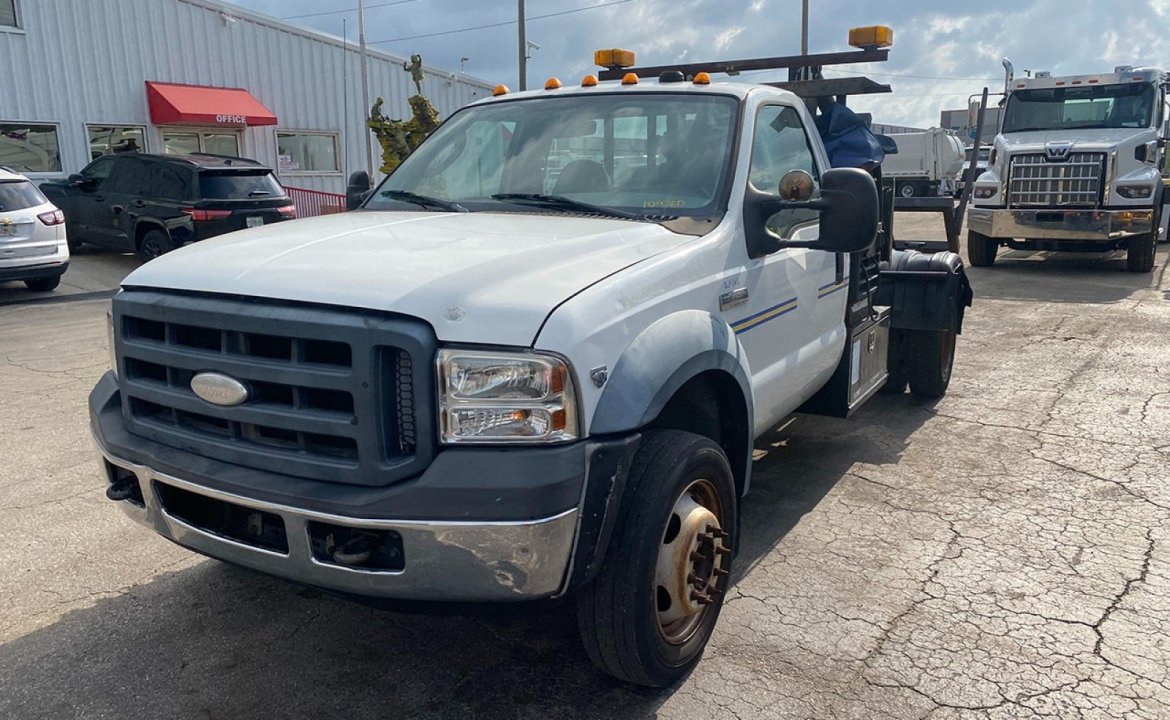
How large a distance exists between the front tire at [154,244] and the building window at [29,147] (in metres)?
5.21

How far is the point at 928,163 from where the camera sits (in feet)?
93.6

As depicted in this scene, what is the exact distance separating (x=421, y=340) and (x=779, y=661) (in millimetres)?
1731

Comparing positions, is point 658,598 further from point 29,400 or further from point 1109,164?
point 1109,164

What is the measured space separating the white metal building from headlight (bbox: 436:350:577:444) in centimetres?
1791

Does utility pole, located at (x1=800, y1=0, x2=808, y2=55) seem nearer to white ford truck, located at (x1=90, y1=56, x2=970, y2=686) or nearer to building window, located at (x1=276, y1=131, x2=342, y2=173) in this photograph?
building window, located at (x1=276, y1=131, x2=342, y2=173)

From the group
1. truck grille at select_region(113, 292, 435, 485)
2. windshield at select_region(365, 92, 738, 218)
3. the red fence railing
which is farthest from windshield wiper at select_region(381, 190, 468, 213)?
the red fence railing

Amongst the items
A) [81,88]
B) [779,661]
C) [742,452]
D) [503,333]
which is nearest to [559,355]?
[503,333]

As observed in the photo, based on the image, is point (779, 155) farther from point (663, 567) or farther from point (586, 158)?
point (663, 567)

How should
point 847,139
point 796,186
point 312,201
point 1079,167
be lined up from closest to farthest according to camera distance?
point 796,186
point 847,139
point 1079,167
point 312,201

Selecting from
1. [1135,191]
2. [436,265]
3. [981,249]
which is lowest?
[981,249]

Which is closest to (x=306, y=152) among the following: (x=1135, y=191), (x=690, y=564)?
(x=1135, y=191)

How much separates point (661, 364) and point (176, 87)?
19214 millimetres

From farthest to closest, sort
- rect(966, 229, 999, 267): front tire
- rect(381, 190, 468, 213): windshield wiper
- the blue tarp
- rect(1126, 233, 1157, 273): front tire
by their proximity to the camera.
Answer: rect(966, 229, 999, 267): front tire, rect(1126, 233, 1157, 273): front tire, the blue tarp, rect(381, 190, 468, 213): windshield wiper

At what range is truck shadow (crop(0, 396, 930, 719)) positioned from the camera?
2918 mm
